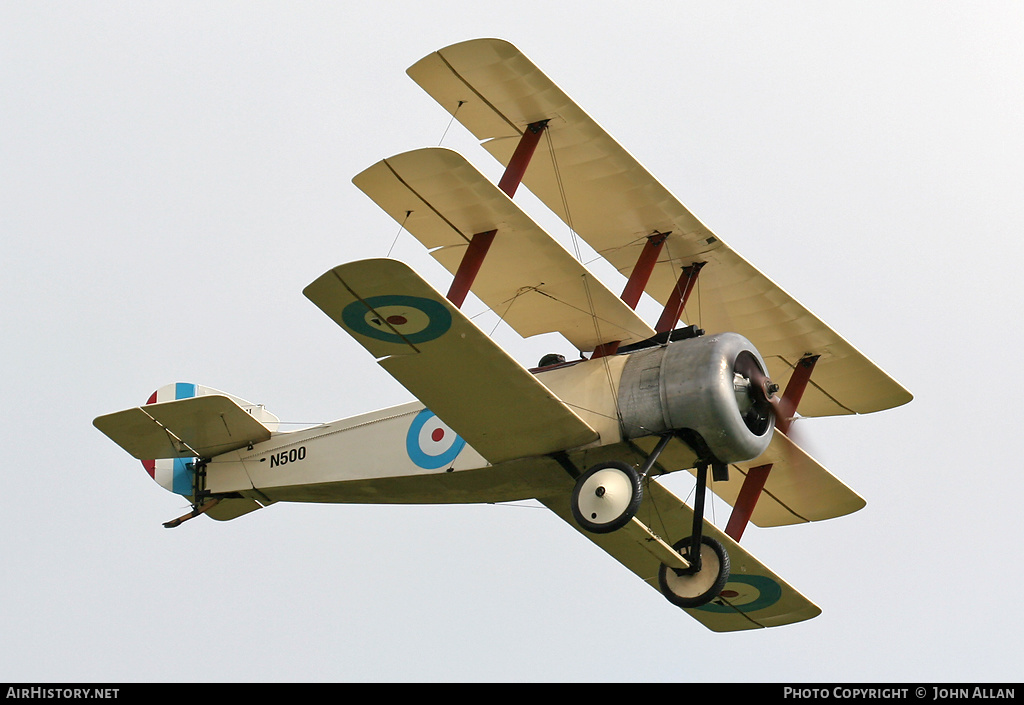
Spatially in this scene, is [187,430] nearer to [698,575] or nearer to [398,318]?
[398,318]

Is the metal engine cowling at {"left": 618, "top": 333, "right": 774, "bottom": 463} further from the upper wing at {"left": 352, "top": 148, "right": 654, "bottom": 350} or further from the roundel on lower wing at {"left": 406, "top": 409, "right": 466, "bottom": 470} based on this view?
the roundel on lower wing at {"left": 406, "top": 409, "right": 466, "bottom": 470}

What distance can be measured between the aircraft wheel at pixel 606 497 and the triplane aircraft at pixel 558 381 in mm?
13

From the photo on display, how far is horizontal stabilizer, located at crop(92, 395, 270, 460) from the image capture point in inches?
604

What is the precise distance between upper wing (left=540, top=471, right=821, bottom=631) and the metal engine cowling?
1457 mm

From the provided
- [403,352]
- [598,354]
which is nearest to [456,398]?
[403,352]

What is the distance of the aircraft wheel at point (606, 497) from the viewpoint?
513 inches

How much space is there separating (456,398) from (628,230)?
2413mm

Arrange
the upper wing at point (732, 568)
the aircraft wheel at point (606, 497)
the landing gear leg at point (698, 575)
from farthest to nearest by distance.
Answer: the upper wing at point (732, 568), the landing gear leg at point (698, 575), the aircraft wheel at point (606, 497)

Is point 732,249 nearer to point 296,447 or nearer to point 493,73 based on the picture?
point 493,73

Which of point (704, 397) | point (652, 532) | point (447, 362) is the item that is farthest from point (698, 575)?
point (447, 362)

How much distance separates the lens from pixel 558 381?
14.0 meters

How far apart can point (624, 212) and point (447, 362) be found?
240cm

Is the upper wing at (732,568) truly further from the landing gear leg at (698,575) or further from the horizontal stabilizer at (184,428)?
the horizontal stabilizer at (184,428)

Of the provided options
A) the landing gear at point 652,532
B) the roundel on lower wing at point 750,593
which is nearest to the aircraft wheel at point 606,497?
the landing gear at point 652,532
